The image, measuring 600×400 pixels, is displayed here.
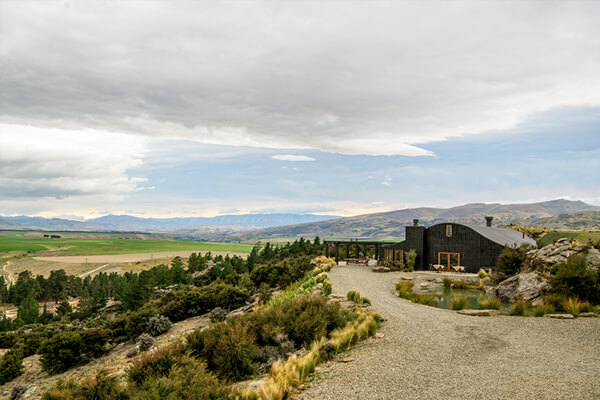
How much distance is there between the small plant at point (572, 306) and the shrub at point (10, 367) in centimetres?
2540

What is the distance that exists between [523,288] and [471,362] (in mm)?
11213

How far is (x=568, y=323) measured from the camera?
12156 mm

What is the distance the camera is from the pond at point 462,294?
17.2 metres

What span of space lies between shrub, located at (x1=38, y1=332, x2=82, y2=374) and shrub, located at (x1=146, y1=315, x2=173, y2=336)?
3.39 metres

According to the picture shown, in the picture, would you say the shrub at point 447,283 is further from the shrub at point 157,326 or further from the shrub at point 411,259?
the shrub at point 157,326

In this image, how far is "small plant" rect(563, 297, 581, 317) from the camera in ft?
43.4

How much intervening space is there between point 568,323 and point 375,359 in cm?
774

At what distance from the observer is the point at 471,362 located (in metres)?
8.56

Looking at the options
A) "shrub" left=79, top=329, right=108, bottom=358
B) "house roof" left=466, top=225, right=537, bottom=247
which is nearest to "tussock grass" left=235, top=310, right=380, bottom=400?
"shrub" left=79, top=329, right=108, bottom=358

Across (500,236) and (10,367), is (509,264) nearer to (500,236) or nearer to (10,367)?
(500,236)

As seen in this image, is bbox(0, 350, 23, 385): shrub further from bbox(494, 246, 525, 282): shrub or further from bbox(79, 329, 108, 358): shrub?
bbox(494, 246, 525, 282): shrub

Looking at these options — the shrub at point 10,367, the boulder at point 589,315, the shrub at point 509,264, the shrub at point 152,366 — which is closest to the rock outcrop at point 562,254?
the shrub at point 509,264

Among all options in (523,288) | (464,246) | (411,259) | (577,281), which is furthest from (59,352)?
(464,246)

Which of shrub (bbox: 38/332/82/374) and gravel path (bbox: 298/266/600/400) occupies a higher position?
gravel path (bbox: 298/266/600/400)
